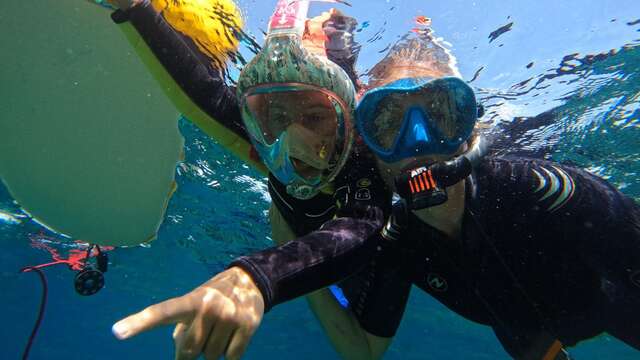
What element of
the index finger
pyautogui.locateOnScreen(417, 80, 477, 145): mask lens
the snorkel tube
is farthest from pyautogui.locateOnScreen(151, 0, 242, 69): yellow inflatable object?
the index finger

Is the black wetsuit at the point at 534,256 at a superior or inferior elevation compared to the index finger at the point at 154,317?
inferior

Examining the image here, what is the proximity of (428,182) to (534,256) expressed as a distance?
5.62ft

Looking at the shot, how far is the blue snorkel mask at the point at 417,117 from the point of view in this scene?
355cm

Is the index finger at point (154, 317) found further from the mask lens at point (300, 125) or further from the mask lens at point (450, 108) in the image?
the mask lens at point (450, 108)

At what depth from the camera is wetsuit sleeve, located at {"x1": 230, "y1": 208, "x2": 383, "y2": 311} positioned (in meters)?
1.93

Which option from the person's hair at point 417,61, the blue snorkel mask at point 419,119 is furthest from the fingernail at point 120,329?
the person's hair at point 417,61

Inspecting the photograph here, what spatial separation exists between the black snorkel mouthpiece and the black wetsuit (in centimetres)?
60

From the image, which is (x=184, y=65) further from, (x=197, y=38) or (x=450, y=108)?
(x=450, y=108)

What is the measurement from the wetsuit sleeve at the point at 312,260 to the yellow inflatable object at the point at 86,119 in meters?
2.54

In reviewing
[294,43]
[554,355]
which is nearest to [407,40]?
[294,43]

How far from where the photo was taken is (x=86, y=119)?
5590mm

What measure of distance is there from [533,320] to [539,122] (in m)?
5.74

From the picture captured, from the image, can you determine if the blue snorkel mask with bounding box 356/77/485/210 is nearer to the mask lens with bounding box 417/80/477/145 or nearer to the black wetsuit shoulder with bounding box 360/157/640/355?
the mask lens with bounding box 417/80/477/145

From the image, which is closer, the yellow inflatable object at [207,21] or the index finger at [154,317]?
the index finger at [154,317]
